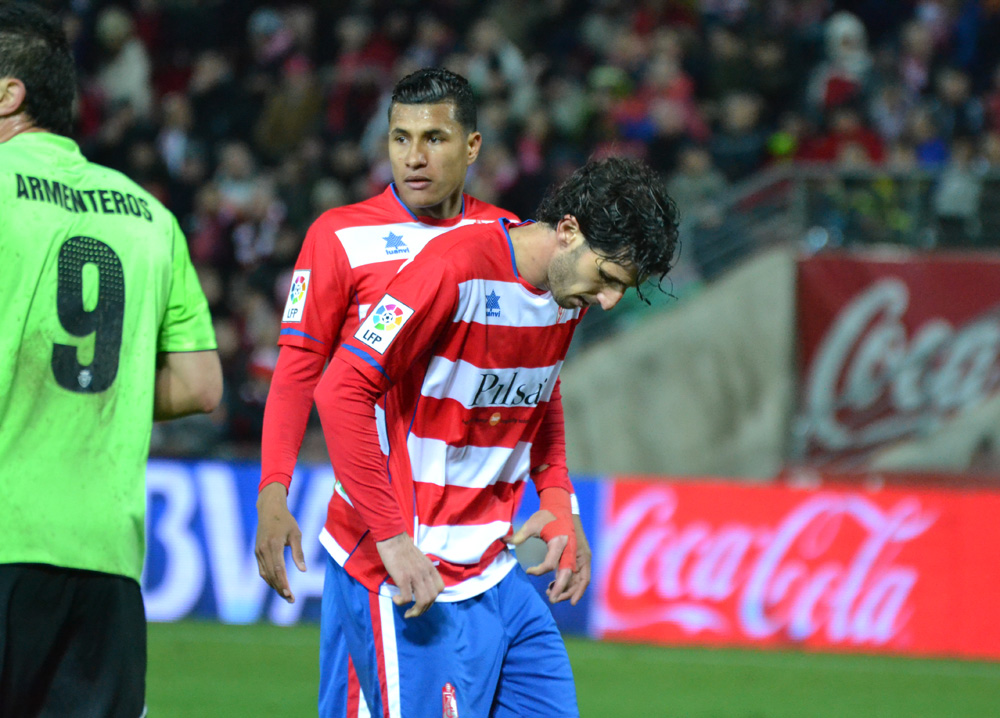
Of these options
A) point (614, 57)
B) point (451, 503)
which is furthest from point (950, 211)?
point (451, 503)

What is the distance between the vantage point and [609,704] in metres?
7.58

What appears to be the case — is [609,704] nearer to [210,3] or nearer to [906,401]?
[906,401]

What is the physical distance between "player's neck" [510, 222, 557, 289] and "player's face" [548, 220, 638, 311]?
0.15 feet

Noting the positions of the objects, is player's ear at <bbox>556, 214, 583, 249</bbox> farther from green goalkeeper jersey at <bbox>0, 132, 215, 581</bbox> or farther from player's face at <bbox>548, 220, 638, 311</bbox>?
green goalkeeper jersey at <bbox>0, 132, 215, 581</bbox>

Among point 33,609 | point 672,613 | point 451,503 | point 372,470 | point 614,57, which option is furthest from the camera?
point 614,57

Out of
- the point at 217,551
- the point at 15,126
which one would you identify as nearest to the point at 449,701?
the point at 15,126

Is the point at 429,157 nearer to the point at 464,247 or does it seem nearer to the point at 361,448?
the point at 464,247

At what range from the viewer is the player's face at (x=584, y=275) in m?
3.11

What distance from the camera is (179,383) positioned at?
3.25 metres

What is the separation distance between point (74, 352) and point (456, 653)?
117 cm

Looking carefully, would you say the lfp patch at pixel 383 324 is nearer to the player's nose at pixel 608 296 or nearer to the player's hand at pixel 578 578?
the player's nose at pixel 608 296

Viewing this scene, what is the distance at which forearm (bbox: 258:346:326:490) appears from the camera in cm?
332

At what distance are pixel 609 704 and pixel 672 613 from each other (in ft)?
7.25

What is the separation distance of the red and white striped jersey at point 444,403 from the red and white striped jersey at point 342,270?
1.40 feet
